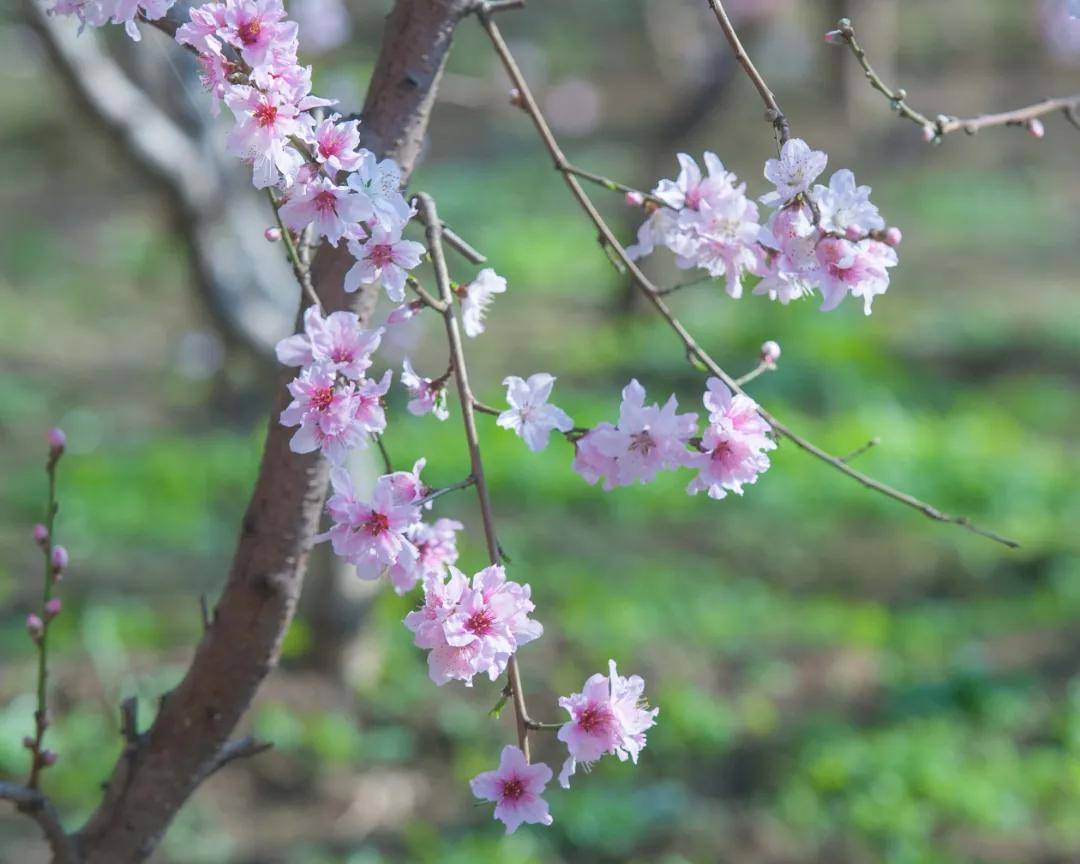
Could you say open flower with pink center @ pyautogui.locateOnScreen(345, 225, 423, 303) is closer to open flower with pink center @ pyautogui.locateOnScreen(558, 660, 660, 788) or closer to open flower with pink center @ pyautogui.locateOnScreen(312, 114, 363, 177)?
open flower with pink center @ pyautogui.locateOnScreen(312, 114, 363, 177)

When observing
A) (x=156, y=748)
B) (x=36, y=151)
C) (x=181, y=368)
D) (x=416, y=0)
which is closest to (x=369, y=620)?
(x=156, y=748)

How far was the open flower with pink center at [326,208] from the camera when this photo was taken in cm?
119

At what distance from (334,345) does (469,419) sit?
168 millimetres

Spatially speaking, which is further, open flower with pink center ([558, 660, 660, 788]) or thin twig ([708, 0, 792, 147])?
thin twig ([708, 0, 792, 147])

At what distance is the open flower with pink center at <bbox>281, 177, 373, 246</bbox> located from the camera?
1194 millimetres

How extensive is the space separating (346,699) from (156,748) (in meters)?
1.96

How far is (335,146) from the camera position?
1.20 m

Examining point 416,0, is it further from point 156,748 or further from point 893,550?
point 893,550

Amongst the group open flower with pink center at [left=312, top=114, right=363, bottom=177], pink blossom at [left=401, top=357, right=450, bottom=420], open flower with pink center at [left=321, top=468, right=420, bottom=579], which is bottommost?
open flower with pink center at [left=321, top=468, right=420, bottom=579]

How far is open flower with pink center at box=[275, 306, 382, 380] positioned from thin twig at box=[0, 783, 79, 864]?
2.86 feet

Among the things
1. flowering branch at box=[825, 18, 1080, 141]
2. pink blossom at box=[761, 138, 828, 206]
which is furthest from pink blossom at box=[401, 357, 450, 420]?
flowering branch at box=[825, 18, 1080, 141]

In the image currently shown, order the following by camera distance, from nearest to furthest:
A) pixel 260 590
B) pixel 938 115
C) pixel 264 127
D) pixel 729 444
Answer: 1. pixel 264 127
2. pixel 729 444
3. pixel 938 115
4. pixel 260 590

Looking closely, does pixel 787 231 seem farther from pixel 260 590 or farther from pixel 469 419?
pixel 260 590

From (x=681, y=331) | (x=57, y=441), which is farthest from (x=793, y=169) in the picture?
(x=57, y=441)
